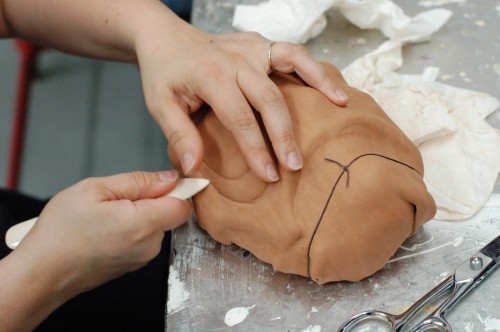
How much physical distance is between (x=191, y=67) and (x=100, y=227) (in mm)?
277

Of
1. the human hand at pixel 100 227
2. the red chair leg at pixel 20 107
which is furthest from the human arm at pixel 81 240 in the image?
the red chair leg at pixel 20 107

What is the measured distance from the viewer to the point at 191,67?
0.89 metres

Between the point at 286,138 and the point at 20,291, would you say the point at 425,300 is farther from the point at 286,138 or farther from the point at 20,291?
the point at 20,291

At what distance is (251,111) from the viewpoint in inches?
33.3

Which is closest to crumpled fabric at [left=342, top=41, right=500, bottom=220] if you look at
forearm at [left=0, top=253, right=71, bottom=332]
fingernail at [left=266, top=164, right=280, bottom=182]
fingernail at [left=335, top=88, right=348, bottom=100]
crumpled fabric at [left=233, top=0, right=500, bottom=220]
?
crumpled fabric at [left=233, top=0, right=500, bottom=220]

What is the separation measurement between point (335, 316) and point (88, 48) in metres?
0.68

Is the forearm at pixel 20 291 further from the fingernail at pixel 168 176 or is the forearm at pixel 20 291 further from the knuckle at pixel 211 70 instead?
the knuckle at pixel 211 70

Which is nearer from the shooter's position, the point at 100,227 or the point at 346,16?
the point at 100,227

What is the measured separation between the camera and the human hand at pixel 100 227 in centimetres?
79

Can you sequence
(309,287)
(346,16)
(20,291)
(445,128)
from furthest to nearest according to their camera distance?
(346,16) → (445,128) → (309,287) → (20,291)

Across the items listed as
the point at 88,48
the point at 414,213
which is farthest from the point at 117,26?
the point at 414,213

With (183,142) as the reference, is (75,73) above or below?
below

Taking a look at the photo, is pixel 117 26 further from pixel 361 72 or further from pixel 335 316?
pixel 335 316

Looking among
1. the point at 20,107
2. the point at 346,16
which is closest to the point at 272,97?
the point at 346,16
